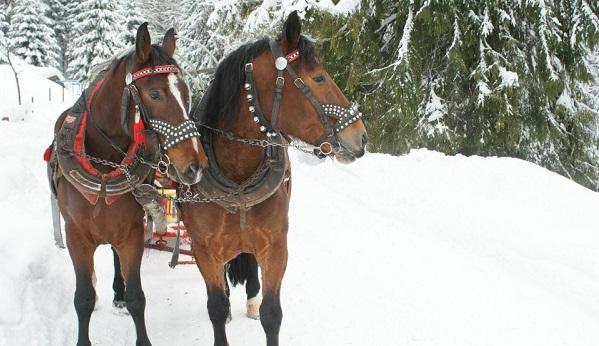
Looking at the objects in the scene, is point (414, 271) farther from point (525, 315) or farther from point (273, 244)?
point (273, 244)

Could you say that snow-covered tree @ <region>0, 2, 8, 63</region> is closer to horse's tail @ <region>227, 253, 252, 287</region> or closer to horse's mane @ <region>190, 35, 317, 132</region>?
horse's tail @ <region>227, 253, 252, 287</region>

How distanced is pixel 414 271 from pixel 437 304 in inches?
27.5

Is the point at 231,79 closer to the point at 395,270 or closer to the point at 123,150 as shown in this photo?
the point at 123,150

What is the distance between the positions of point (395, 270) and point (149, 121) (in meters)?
3.19

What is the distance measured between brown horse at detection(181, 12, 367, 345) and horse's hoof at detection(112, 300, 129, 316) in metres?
1.23

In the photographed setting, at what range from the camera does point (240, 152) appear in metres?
3.08

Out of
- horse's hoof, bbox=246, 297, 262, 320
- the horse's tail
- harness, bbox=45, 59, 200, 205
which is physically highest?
harness, bbox=45, 59, 200, 205

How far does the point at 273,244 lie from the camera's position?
3.19 meters

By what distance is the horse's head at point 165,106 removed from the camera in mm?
2660

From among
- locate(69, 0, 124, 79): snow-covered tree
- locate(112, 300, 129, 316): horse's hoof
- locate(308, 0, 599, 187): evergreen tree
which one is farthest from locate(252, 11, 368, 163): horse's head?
locate(69, 0, 124, 79): snow-covered tree

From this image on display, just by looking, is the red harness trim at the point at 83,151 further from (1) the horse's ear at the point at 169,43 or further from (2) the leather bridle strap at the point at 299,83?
(2) the leather bridle strap at the point at 299,83

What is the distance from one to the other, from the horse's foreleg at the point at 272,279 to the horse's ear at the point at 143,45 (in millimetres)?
1345

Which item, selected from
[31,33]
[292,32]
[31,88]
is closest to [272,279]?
[292,32]

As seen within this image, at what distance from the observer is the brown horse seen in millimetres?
2732
